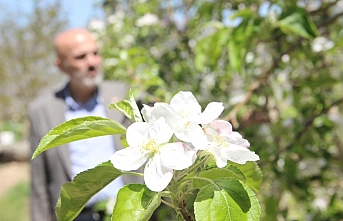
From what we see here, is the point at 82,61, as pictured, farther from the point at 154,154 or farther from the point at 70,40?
the point at 154,154

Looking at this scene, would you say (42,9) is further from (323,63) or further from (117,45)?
(323,63)

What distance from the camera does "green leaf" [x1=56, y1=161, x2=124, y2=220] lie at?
0.66m

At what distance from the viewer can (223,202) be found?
0.59 meters

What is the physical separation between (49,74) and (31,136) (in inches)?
543

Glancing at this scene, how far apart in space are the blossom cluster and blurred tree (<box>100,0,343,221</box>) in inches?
33.5

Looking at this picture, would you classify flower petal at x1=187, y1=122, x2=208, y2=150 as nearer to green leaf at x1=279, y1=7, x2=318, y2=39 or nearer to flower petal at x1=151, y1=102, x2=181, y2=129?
flower petal at x1=151, y1=102, x2=181, y2=129

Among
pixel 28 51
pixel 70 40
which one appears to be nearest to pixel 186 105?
pixel 70 40

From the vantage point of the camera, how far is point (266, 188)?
2262 millimetres

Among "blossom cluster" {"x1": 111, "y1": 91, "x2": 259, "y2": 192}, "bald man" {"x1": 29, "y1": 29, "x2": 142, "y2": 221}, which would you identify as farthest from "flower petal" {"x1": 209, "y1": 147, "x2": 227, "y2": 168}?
"bald man" {"x1": 29, "y1": 29, "x2": 142, "y2": 221}

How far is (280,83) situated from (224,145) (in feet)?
5.77

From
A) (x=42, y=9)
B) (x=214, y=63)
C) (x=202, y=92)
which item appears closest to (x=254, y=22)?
(x=214, y=63)

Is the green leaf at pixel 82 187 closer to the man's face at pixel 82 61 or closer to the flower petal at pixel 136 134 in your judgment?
the flower petal at pixel 136 134

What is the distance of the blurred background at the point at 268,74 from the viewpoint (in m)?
1.59

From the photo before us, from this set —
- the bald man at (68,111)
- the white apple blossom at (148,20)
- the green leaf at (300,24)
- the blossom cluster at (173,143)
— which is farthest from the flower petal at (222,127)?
the white apple blossom at (148,20)
